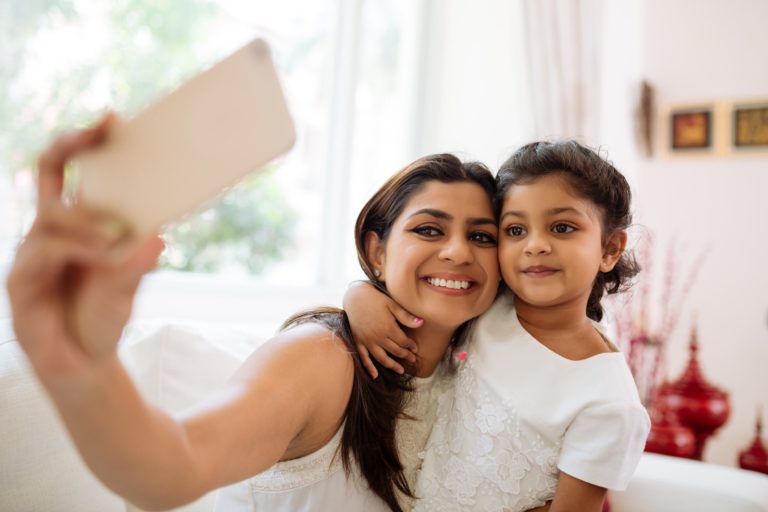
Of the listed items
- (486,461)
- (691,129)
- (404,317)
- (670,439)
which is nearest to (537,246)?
(404,317)

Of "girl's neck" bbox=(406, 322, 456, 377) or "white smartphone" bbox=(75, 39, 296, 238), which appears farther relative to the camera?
"girl's neck" bbox=(406, 322, 456, 377)

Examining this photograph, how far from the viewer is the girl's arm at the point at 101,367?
1.81 ft

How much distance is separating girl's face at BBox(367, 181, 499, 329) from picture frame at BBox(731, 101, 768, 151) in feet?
9.96

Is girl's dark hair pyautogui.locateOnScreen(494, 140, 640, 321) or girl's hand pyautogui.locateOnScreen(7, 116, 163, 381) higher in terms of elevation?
girl's dark hair pyautogui.locateOnScreen(494, 140, 640, 321)

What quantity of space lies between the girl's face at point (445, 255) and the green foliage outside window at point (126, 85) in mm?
1247

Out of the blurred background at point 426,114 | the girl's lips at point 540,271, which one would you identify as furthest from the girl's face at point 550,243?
the blurred background at point 426,114

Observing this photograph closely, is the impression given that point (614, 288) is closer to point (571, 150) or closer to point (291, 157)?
Answer: point (571, 150)

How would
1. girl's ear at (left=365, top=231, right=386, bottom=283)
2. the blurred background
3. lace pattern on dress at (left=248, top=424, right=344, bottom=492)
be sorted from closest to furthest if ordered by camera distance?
lace pattern on dress at (left=248, top=424, right=344, bottom=492), girl's ear at (left=365, top=231, right=386, bottom=283), the blurred background

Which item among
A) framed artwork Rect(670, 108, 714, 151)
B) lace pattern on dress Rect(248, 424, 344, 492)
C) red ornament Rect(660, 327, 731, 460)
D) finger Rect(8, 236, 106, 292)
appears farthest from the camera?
framed artwork Rect(670, 108, 714, 151)

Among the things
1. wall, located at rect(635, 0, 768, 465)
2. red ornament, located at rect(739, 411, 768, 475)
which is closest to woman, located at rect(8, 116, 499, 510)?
red ornament, located at rect(739, 411, 768, 475)

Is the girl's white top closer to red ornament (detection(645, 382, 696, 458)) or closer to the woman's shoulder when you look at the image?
the woman's shoulder

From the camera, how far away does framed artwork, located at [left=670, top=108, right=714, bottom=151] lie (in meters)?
3.83

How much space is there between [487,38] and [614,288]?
7.11 feet

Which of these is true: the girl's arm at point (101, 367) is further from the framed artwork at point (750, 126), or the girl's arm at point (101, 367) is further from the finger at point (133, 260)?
the framed artwork at point (750, 126)
